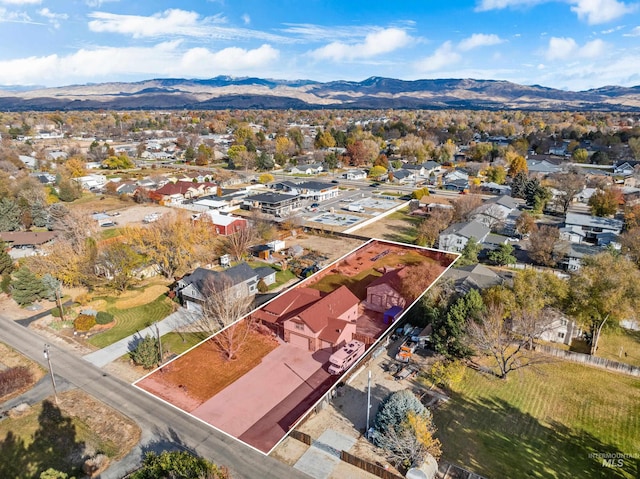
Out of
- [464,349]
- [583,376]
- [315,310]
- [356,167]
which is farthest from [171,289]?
[356,167]

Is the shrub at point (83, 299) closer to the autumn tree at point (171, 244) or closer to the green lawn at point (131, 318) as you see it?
the green lawn at point (131, 318)

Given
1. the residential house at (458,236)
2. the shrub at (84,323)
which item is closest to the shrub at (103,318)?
the shrub at (84,323)

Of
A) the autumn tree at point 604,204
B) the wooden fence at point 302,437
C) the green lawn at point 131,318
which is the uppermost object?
the autumn tree at point 604,204

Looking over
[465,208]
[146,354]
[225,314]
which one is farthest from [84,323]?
[465,208]

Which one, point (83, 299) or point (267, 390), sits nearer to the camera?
point (267, 390)

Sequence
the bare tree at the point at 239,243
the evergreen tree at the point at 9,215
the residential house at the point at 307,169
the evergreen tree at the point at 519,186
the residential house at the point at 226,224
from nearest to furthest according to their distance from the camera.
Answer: the bare tree at the point at 239,243 < the residential house at the point at 226,224 < the evergreen tree at the point at 9,215 < the evergreen tree at the point at 519,186 < the residential house at the point at 307,169

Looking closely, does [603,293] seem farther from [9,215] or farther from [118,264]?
[9,215]
